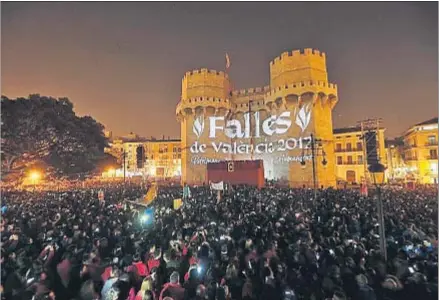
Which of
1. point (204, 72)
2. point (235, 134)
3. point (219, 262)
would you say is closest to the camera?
point (219, 262)

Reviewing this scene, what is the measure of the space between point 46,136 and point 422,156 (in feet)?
87.9

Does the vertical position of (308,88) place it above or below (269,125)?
above

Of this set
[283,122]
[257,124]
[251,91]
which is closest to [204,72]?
[251,91]

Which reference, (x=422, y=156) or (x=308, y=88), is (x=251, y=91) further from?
(x=422, y=156)

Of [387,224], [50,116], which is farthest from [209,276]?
[50,116]

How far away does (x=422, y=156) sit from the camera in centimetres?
2048

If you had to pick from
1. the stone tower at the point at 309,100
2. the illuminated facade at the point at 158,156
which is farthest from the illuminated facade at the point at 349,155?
the illuminated facade at the point at 158,156

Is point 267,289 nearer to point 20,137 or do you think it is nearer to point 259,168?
point 20,137

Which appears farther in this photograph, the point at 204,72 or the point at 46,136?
the point at 204,72

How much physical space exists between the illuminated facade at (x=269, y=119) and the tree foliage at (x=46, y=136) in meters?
11.2

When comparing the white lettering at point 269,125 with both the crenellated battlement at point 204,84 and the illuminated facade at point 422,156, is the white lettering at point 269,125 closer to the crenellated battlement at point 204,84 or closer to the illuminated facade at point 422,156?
the crenellated battlement at point 204,84

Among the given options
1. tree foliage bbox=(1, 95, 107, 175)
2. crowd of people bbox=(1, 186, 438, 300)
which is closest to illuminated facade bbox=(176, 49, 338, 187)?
tree foliage bbox=(1, 95, 107, 175)

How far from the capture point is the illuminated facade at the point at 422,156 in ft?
59.3

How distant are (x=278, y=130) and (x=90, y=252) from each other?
979 inches
